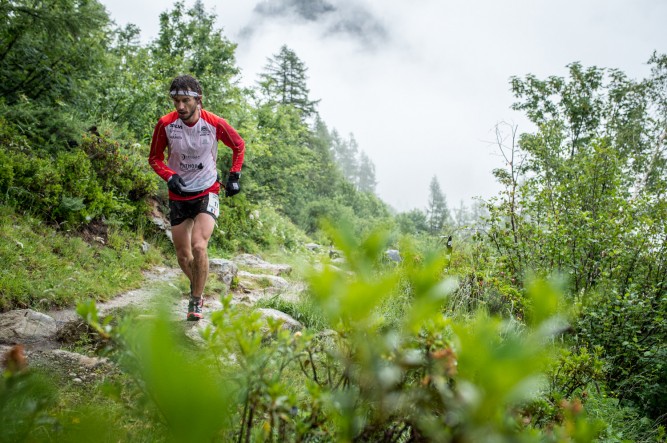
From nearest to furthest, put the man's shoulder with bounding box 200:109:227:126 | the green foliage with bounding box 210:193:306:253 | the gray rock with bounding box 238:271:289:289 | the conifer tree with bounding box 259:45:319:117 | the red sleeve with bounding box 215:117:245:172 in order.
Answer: the man's shoulder with bounding box 200:109:227:126, the red sleeve with bounding box 215:117:245:172, the gray rock with bounding box 238:271:289:289, the green foliage with bounding box 210:193:306:253, the conifer tree with bounding box 259:45:319:117

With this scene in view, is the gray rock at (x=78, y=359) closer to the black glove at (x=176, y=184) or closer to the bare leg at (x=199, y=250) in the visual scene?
the bare leg at (x=199, y=250)

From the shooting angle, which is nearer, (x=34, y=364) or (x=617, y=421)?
(x=34, y=364)

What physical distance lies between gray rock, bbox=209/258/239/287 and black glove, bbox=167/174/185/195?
2.37 m

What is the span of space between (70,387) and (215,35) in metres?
15.7

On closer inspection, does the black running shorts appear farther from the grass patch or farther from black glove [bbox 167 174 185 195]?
the grass patch

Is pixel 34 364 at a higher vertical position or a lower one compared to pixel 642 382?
lower

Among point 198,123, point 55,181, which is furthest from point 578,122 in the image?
point 55,181

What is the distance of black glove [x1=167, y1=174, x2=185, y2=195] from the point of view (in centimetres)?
387

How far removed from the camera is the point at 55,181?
5574 millimetres

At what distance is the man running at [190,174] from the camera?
3893 mm

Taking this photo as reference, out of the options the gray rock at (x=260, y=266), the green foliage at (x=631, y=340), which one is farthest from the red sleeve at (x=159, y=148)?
the green foliage at (x=631, y=340)

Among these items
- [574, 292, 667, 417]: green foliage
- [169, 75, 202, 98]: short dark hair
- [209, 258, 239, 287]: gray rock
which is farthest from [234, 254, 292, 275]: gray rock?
[574, 292, 667, 417]: green foliage

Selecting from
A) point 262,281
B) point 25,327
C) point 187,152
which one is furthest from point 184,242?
point 262,281

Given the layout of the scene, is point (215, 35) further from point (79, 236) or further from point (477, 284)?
point (477, 284)
